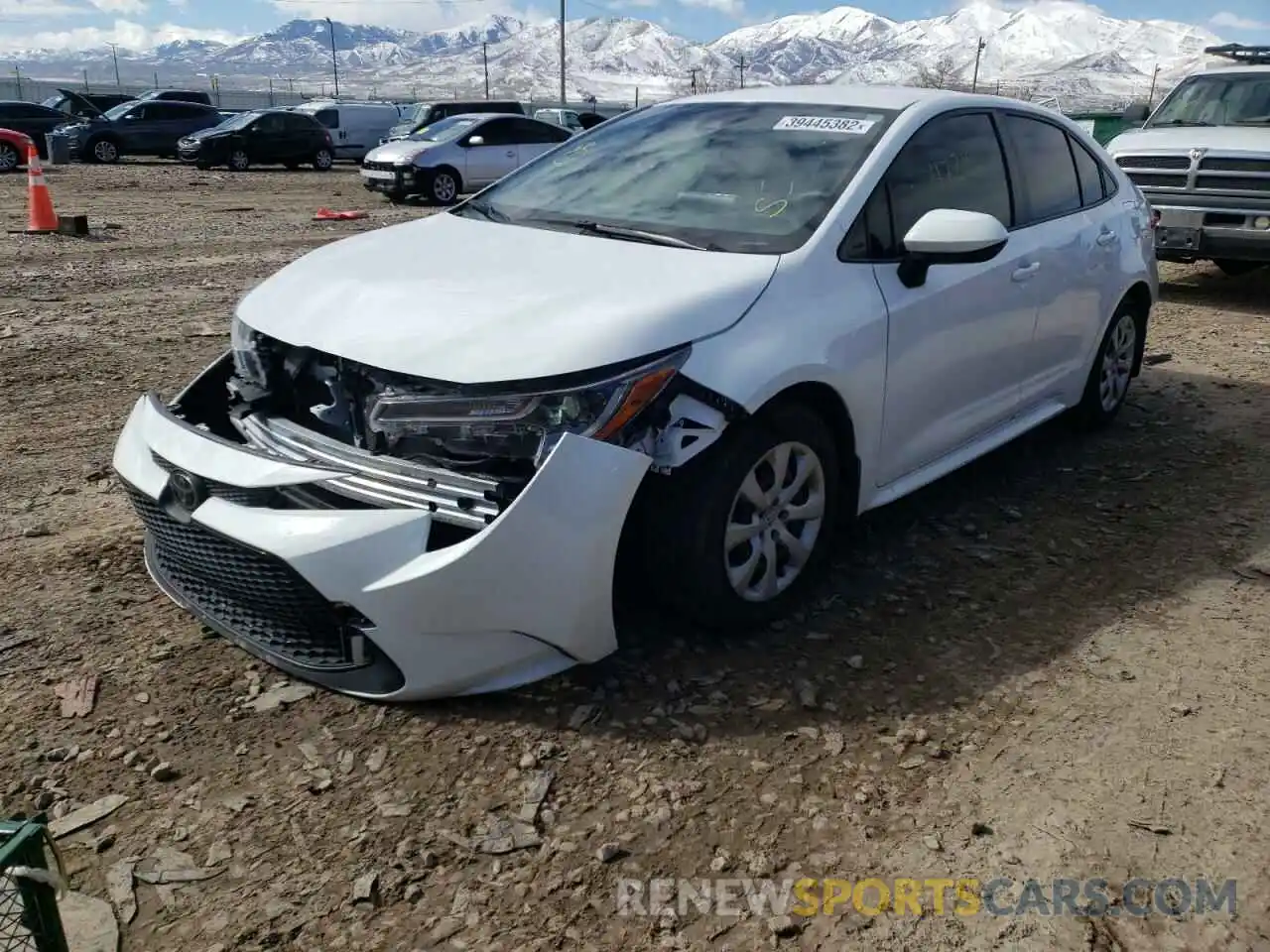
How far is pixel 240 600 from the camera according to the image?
10.4 feet

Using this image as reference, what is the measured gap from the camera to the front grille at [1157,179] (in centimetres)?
927

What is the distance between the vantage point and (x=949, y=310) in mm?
4027

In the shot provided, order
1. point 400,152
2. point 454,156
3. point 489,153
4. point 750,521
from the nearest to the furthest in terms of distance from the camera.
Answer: point 750,521 → point 400,152 → point 454,156 → point 489,153

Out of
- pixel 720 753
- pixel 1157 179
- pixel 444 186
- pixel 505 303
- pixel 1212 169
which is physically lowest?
pixel 444 186

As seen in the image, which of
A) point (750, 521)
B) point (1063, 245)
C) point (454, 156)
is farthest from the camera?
point (454, 156)

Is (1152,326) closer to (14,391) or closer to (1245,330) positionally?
(1245,330)

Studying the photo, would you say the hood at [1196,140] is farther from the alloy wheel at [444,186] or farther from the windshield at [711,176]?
the alloy wheel at [444,186]

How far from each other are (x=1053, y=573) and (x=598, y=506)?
6.90 feet

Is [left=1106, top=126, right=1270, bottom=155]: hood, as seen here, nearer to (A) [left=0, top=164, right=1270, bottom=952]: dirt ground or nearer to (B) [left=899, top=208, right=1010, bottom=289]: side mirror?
(A) [left=0, top=164, right=1270, bottom=952]: dirt ground

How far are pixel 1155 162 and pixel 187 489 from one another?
8841 millimetres

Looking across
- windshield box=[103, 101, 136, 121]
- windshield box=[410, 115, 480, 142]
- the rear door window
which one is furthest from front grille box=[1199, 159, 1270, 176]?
windshield box=[103, 101, 136, 121]

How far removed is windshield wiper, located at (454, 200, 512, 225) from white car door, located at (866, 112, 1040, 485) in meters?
1.40

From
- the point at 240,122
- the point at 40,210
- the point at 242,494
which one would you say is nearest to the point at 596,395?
the point at 242,494

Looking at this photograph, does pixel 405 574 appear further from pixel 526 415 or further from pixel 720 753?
pixel 720 753
